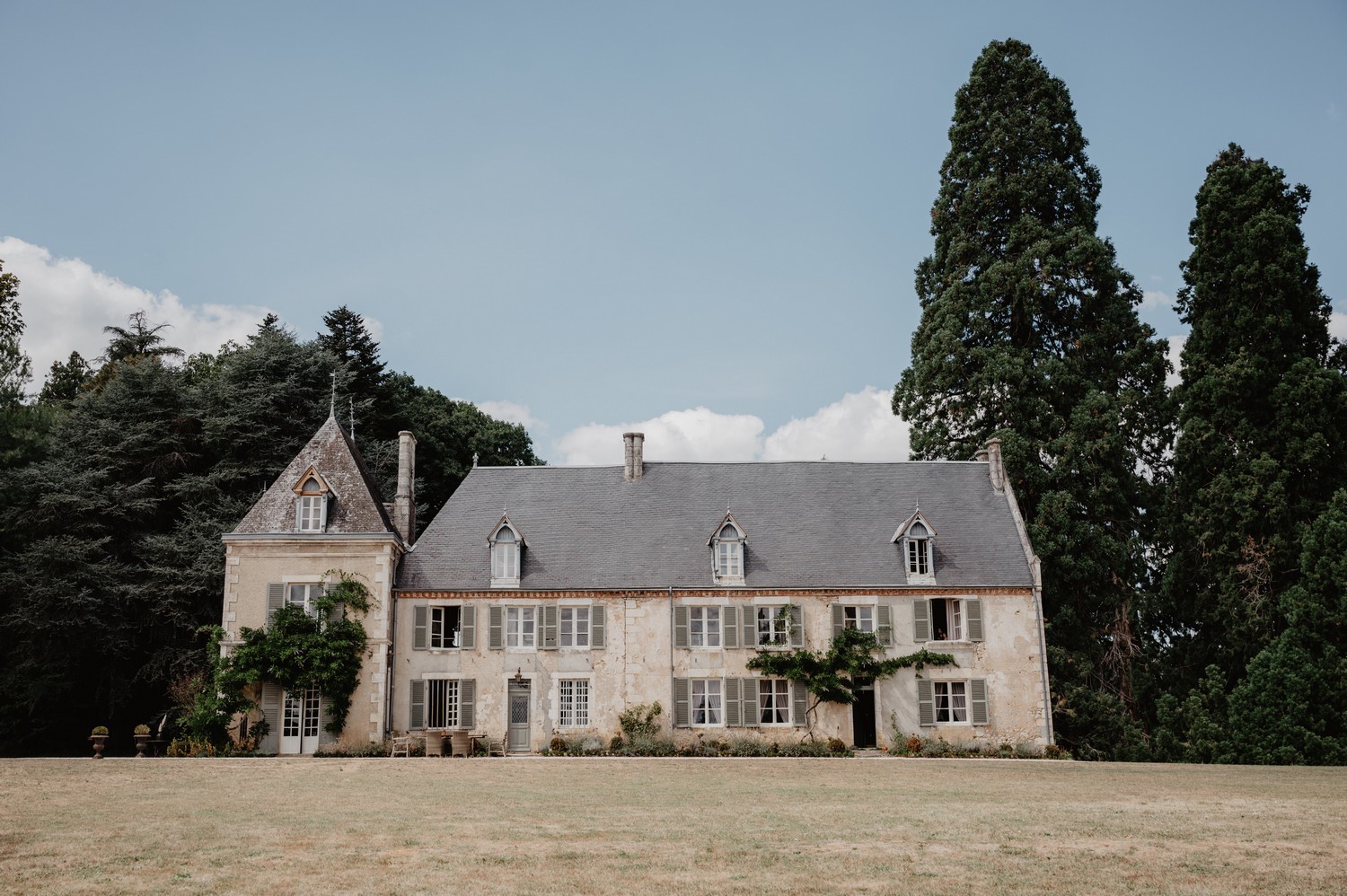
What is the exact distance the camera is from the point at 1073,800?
55.9ft

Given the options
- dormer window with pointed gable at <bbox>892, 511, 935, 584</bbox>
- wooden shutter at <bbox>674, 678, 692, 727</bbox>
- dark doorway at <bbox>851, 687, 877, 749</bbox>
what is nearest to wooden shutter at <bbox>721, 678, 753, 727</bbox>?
wooden shutter at <bbox>674, 678, 692, 727</bbox>

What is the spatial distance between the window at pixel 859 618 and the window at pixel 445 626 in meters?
9.87

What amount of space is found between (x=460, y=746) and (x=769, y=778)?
9.06 metres

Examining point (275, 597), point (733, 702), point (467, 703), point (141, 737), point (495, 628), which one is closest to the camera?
point (141, 737)

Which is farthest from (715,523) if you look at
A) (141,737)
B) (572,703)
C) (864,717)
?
(141,737)

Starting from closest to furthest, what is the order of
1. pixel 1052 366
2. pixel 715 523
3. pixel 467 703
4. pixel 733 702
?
pixel 467 703, pixel 733 702, pixel 715 523, pixel 1052 366

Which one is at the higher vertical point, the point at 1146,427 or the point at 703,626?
the point at 1146,427

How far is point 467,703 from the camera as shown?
28.7 meters

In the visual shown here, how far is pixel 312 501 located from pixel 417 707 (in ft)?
19.4

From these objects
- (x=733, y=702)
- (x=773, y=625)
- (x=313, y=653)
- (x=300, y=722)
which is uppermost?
(x=773, y=625)

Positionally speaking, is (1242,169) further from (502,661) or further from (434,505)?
(434,505)

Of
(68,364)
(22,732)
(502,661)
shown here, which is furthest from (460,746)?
(68,364)

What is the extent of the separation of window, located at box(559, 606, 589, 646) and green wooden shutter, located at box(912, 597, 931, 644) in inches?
331

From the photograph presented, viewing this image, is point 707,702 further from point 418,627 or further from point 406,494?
point 406,494
